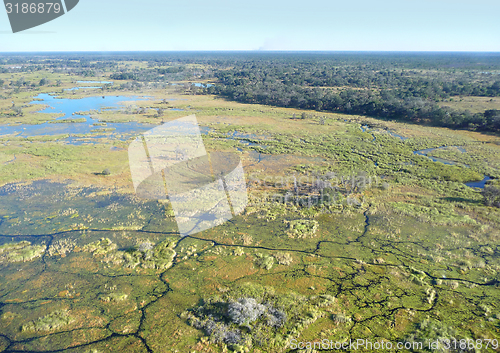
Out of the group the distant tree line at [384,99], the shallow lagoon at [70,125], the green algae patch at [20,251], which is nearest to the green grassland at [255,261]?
the green algae patch at [20,251]

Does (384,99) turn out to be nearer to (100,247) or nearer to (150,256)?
(150,256)

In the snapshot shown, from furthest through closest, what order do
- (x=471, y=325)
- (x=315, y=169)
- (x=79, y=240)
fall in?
(x=315, y=169)
(x=79, y=240)
(x=471, y=325)

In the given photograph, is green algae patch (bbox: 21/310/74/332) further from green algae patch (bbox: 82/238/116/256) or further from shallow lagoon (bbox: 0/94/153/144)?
shallow lagoon (bbox: 0/94/153/144)

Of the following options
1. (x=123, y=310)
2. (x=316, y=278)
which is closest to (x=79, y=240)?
(x=123, y=310)

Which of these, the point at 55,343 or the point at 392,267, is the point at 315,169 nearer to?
the point at 392,267

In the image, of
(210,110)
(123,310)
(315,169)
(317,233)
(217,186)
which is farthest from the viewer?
(210,110)

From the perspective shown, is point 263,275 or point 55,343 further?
point 263,275
